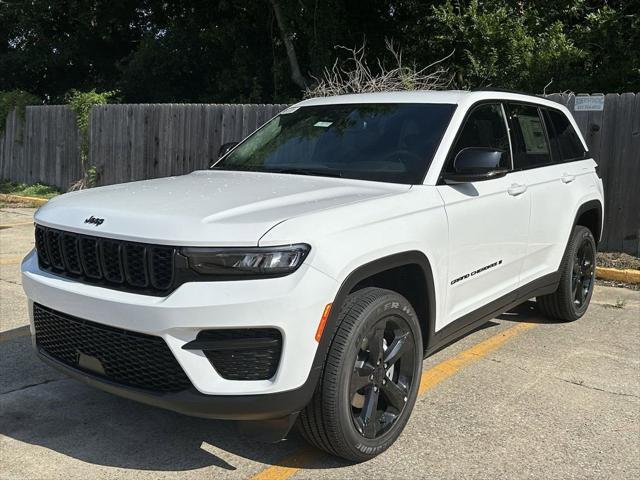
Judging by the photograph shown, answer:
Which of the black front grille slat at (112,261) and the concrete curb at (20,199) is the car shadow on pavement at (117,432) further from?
the concrete curb at (20,199)

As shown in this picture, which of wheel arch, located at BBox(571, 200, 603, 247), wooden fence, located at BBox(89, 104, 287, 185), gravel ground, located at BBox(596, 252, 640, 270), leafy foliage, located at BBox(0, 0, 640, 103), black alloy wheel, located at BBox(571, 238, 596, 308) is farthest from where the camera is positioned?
leafy foliage, located at BBox(0, 0, 640, 103)

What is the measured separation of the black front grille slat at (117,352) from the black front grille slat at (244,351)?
6.8 inches

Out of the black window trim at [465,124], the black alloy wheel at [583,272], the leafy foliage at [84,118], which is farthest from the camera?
the leafy foliage at [84,118]

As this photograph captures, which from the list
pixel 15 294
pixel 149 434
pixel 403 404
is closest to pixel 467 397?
pixel 403 404

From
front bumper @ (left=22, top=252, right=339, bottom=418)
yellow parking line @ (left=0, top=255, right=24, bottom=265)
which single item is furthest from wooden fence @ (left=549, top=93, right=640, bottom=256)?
yellow parking line @ (left=0, top=255, right=24, bottom=265)

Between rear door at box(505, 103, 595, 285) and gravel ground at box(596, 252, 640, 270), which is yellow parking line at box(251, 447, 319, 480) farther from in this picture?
gravel ground at box(596, 252, 640, 270)

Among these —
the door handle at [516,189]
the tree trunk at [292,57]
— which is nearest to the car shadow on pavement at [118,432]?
the door handle at [516,189]

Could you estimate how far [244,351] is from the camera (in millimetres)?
2842

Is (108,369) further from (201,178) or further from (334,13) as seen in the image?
(334,13)

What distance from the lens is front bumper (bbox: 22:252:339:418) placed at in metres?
2.79

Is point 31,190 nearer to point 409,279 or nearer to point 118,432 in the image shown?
point 118,432

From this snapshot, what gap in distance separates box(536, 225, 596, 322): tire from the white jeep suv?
3.25 feet

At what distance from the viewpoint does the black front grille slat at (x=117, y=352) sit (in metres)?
2.92

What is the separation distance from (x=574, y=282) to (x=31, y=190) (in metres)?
12.6
